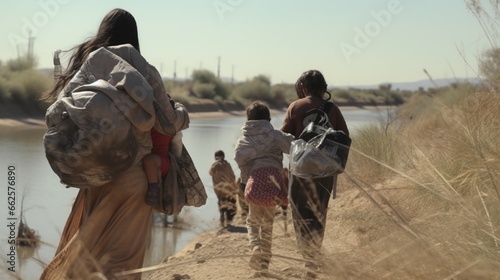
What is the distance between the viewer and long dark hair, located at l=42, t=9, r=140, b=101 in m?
4.91

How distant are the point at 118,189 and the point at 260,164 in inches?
96.7

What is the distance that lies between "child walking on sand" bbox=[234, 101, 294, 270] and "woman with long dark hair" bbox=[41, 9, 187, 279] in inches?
85.1

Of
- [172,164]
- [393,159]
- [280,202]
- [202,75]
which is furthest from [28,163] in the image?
[202,75]

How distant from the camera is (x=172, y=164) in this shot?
16.6 ft

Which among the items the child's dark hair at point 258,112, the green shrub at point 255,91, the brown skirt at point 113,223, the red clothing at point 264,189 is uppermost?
the child's dark hair at point 258,112

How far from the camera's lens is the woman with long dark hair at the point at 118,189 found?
473 cm

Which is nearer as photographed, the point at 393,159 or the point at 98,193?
the point at 98,193

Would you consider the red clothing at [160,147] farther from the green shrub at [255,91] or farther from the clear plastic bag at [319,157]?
the green shrub at [255,91]

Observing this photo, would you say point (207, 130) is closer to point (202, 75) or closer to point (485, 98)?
point (485, 98)

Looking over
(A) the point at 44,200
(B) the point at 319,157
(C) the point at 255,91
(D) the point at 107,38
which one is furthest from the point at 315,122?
(C) the point at 255,91

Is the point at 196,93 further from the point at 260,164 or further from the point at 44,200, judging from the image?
the point at 260,164

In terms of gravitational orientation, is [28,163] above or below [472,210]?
below

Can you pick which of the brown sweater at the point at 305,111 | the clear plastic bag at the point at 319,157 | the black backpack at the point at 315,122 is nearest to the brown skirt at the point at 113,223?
the clear plastic bag at the point at 319,157

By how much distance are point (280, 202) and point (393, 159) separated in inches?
201
